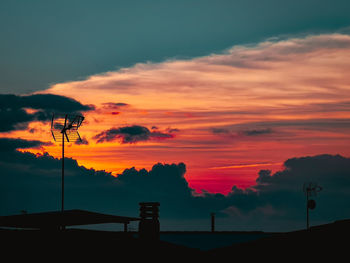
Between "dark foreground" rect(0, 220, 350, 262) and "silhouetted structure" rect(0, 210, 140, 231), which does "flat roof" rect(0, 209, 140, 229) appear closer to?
"silhouetted structure" rect(0, 210, 140, 231)

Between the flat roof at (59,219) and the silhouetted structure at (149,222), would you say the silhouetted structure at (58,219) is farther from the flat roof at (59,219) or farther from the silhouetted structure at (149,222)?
the silhouetted structure at (149,222)

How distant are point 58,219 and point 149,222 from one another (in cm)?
776

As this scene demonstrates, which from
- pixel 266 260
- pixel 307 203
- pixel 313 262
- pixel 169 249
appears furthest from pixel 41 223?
pixel 307 203

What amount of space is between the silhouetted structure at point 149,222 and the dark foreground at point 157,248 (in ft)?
5.69

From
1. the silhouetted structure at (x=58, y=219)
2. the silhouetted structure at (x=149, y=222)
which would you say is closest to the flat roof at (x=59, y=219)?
the silhouetted structure at (x=58, y=219)

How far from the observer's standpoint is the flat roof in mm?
41312

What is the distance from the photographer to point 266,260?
3072 centimetres

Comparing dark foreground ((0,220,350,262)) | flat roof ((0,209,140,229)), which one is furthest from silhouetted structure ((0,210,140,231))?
dark foreground ((0,220,350,262))

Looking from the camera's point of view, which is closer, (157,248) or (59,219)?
(157,248)

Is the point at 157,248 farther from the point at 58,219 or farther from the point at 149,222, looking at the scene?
the point at 58,219

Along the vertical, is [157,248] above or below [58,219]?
below

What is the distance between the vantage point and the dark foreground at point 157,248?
1190 inches

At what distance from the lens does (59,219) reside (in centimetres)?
4222

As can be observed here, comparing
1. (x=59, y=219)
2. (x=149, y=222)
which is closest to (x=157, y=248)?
(x=149, y=222)
